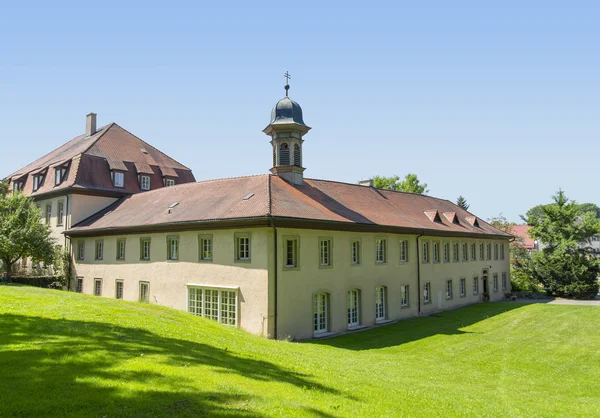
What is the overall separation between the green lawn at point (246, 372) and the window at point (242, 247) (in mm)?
3657

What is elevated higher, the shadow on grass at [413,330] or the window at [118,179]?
the window at [118,179]

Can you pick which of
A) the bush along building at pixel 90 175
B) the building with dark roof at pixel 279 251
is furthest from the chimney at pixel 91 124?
the building with dark roof at pixel 279 251

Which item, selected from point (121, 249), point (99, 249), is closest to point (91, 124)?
point (99, 249)

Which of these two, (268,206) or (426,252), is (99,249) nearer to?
(268,206)

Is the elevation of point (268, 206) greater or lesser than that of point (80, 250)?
greater

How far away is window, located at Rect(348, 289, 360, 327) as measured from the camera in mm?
24500

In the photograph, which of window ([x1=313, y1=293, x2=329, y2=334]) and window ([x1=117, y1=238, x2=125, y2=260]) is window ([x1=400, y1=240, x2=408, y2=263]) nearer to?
window ([x1=313, y1=293, x2=329, y2=334])

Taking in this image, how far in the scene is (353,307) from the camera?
2478cm

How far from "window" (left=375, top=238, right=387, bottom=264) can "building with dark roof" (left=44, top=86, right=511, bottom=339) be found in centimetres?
6

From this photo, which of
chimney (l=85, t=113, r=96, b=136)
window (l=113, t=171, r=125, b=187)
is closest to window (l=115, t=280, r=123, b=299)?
window (l=113, t=171, r=125, b=187)

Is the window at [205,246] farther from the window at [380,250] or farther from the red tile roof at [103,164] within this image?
the red tile roof at [103,164]

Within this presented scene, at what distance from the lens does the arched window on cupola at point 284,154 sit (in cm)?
2670

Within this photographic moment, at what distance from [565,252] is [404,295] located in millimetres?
22886

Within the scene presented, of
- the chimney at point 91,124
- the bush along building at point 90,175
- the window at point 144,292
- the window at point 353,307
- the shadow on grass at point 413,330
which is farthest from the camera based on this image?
the chimney at point 91,124
